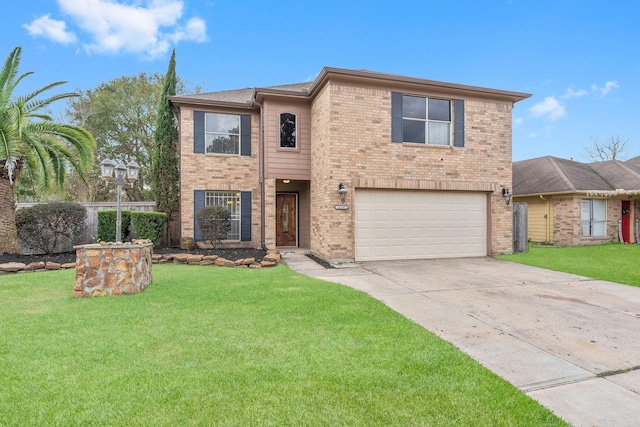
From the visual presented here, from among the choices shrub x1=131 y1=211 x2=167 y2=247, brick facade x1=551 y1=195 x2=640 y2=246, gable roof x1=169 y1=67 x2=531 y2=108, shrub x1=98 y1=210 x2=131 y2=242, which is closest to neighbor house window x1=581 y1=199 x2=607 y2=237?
brick facade x1=551 y1=195 x2=640 y2=246

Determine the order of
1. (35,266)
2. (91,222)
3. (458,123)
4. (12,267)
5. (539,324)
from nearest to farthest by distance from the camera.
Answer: (539,324) < (12,267) < (35,266) < (458,123) < (91,222)

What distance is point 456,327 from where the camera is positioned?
14.2 ft

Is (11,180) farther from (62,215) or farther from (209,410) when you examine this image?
(209,410)

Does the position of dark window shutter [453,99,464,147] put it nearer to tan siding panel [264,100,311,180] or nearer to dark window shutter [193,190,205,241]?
tan siding panel [264,100,311,180]

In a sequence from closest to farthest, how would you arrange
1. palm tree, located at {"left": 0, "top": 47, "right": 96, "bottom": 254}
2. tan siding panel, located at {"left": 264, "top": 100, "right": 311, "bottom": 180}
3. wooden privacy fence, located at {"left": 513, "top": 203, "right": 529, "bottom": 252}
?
palm tree, located at {"left": 0, "top": 47, "right": 96, "bottom": 254}, tan siding panel, located at {"left": 264, "top": 100, "right": 311, "bottom": 180}, wooden privacy fence, located at {"left": 513, "top": 203, "right": 529, "bottom": 252}

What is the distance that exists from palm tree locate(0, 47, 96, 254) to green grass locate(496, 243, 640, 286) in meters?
A: 13.5

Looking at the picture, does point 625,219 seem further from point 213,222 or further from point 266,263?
point 213,222

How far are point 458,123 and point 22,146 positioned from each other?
1259 cm

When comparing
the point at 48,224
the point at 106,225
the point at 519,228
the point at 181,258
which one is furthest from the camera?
the point at 519,228

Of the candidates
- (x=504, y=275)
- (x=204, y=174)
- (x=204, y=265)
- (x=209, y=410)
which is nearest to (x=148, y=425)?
(x=209, y=410)

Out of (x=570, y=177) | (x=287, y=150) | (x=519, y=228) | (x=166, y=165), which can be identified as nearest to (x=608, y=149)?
(x=570, y=177)

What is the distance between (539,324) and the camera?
4480 millimetres

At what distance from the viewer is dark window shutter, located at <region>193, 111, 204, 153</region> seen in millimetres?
11727

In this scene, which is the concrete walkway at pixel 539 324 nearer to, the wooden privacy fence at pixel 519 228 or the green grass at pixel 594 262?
the green grass at pixel 594 262
